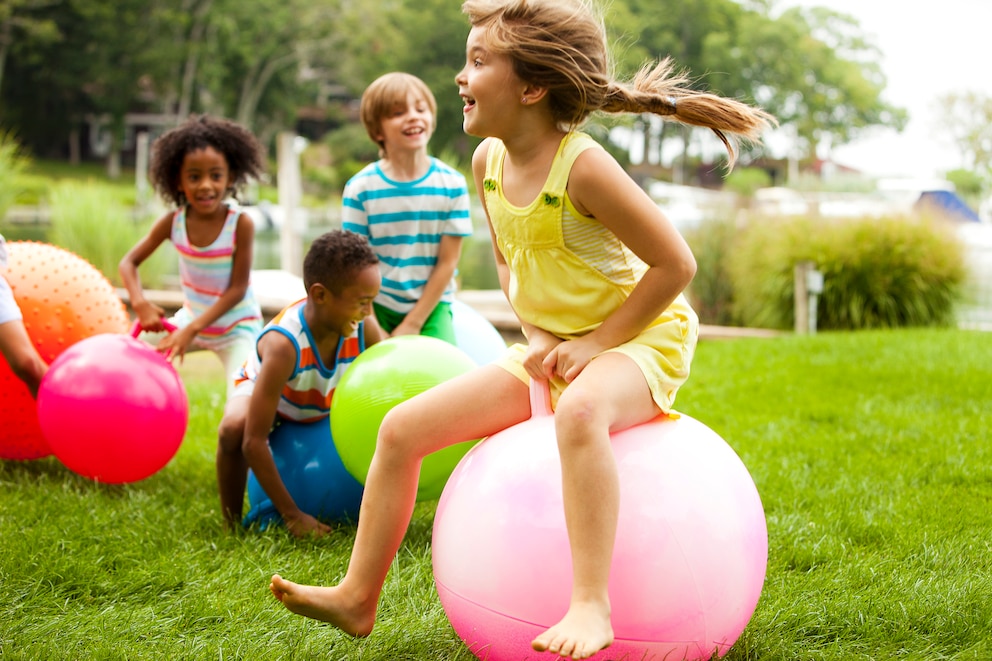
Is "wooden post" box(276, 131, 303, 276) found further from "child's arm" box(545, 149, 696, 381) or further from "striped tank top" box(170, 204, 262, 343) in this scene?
"child's arm" box(545, 149, 696, 381)

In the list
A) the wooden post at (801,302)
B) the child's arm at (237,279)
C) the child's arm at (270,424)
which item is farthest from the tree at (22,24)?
the child's arm at (270,424)

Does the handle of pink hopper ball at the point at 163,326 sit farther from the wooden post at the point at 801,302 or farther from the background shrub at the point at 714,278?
the background shrub at the point at 714,278

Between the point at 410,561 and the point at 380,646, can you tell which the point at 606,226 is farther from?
the point at 410,561

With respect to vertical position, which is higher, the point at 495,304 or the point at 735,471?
the point at 735,471

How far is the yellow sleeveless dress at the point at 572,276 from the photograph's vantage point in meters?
2.73

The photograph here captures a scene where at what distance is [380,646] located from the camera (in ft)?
9.52

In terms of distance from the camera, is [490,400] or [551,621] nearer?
[551,621]

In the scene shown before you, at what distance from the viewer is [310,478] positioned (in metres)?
4.11

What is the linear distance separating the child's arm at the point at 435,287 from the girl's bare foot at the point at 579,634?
7.69 ft

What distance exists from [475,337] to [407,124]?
1.06 m

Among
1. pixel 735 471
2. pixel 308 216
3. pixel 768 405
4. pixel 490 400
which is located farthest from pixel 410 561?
pixel 308 216

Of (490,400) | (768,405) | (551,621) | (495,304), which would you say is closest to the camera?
(551,621)

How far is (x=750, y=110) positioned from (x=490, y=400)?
1.14 m

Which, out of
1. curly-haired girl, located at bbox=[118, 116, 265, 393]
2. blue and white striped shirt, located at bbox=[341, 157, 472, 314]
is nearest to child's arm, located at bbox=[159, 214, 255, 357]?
curly-haired girl, located at bbox=[118, 116, 265, 393]
